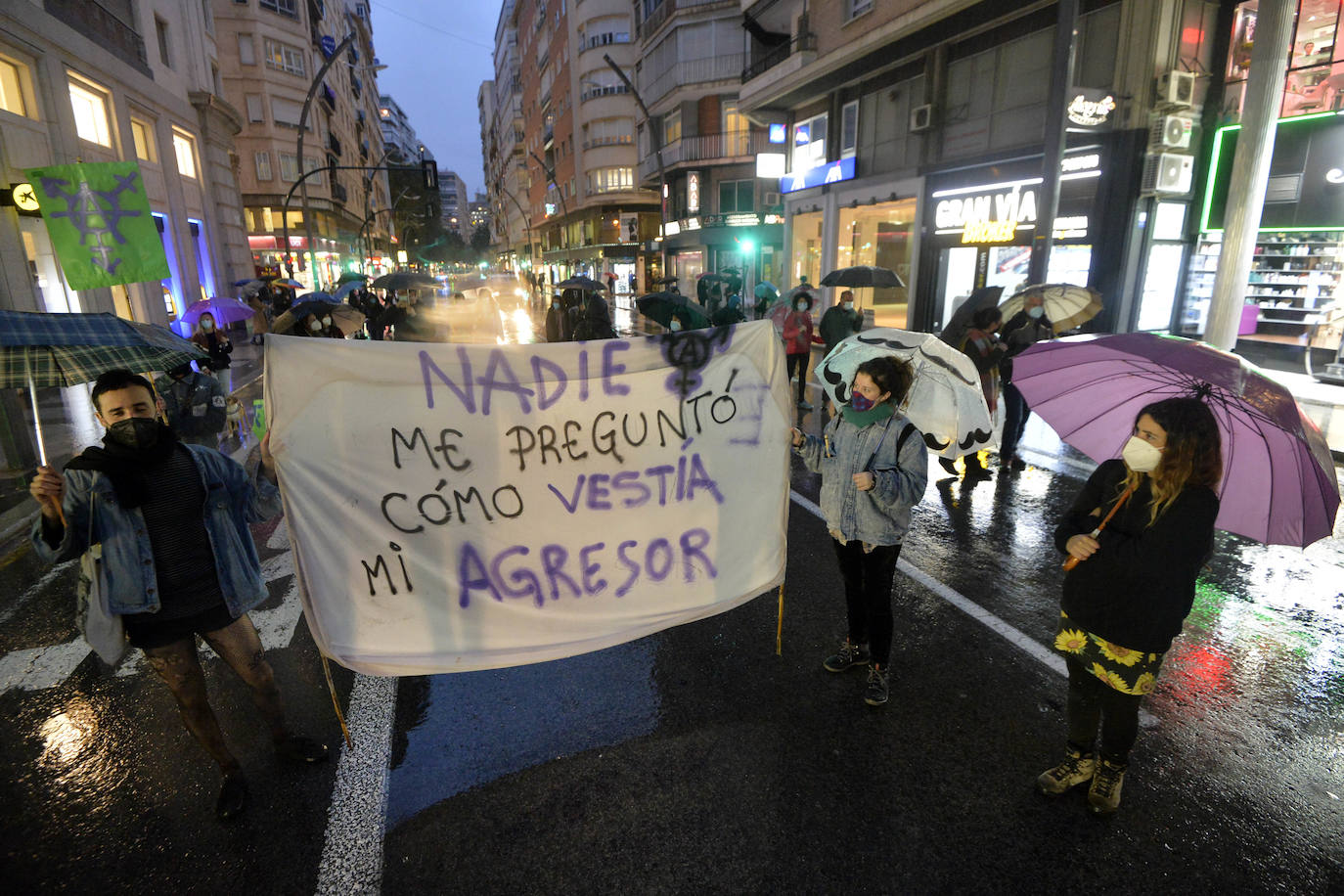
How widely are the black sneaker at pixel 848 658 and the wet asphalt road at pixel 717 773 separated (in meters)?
0.07

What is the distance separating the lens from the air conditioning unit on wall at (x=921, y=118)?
16.7 m

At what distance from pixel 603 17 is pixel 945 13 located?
1589 inches

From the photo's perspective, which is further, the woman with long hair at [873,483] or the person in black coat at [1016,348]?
the person in black coat at [1016,348]

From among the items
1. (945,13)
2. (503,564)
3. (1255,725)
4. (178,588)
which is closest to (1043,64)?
(945,13)

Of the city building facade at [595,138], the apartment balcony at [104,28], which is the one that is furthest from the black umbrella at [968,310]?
the city building facade at [595,138]

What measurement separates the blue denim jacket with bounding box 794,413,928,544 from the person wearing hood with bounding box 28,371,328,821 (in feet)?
8.60

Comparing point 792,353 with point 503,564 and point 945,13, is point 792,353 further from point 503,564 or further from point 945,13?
point 945,13

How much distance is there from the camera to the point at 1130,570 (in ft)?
8.61

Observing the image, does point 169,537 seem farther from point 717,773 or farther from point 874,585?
point 874,585

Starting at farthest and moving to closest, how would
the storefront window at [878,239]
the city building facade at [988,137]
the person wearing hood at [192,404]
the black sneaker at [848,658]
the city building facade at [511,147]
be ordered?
the city building facade at [511,147]
the storefront window at [878,239]
the city building facade at [988,137]
the person wearing hood at [192,404]
the black sneaker at [848,658]

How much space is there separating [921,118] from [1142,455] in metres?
17.1

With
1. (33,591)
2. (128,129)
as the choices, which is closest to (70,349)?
(33,591)

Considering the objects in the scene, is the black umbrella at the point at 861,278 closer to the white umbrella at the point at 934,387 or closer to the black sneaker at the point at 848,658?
the white umbrella at the point at 934,387

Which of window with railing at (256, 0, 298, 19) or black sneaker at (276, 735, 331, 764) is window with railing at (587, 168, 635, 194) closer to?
window with railing at (256, 0, 298, 19)
